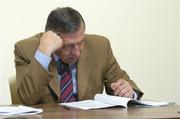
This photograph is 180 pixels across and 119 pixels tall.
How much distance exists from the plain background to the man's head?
103cm

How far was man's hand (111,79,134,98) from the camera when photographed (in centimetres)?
206

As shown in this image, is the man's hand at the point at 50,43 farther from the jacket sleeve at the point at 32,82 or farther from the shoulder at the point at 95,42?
the shoulder at the point at 95,42

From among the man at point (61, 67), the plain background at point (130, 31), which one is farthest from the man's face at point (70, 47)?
the plain background at point (130, 31)

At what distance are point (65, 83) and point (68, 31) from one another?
11.9 inches

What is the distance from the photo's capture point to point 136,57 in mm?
3471

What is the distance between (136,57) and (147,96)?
1.30ft

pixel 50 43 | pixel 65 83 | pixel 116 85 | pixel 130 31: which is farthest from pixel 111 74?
pixel 130 31

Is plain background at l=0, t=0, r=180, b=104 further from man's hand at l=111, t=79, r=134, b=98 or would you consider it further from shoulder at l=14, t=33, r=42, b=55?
man's hand at l=111, t=79, r=134, b=98

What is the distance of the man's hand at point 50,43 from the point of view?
6.69 feet

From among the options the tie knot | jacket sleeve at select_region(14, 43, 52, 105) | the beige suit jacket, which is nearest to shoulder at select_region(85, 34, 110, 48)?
the beige suit jacket

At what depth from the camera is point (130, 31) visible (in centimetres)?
341

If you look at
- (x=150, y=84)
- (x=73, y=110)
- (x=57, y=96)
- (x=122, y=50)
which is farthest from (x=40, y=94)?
(x=150, y=84)

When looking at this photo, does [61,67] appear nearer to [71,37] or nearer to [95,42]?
[71,37]

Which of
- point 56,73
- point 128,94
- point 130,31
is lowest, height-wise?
point 128,94
